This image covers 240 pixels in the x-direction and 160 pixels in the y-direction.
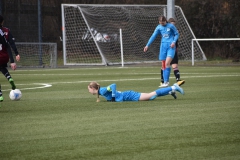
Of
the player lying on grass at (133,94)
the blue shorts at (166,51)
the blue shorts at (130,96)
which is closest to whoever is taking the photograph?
the player lying on grass at (133,94)

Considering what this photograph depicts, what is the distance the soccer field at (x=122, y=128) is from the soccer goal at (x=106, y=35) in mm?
20133

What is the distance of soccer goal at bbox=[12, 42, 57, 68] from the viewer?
33.0 metres

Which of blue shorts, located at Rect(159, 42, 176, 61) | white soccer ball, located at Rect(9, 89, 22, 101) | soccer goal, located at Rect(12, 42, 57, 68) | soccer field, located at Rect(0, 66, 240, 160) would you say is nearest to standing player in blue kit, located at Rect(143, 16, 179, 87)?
blue shorts, located at Rect(159, 42, 176, 61)

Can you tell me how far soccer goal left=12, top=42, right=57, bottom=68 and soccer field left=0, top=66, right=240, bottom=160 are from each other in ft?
63.1

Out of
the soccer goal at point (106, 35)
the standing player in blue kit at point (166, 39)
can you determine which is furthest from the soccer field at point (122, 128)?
the soccer goal at point (106, 35)

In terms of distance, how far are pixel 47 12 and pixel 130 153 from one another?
3267 centimetres

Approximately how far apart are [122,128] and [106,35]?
26.3 meters

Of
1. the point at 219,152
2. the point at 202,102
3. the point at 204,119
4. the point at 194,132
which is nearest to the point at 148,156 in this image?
the point at 219,152

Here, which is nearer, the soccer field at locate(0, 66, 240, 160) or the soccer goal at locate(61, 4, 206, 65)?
the soccer field at locate(0, 66, 240, 160)

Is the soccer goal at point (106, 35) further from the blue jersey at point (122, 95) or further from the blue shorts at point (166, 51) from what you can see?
the blue jersey at point (122, 95)

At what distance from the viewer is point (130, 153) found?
6895mm

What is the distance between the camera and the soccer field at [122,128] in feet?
22.9

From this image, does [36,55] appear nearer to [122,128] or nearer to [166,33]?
[166,33]

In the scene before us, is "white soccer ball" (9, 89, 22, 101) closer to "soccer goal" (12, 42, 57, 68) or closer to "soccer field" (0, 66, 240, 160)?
"soccer field" (0, 66, 240, 160)
